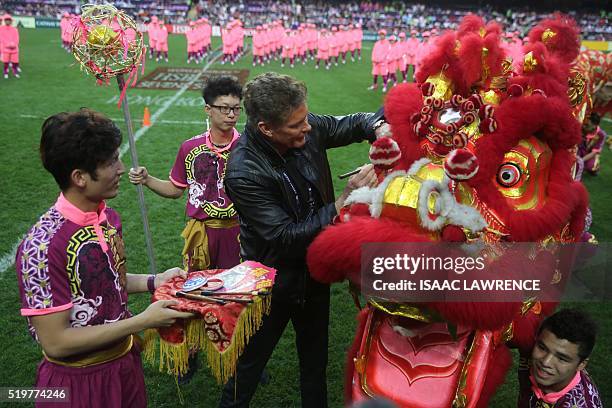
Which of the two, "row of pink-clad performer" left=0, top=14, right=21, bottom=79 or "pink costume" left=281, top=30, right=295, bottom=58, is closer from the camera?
"row of pink-clad performer" left=0, top=14, right=21, bottom=79

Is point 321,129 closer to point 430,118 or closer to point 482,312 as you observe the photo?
point 430,118

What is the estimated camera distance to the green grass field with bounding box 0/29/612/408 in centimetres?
400

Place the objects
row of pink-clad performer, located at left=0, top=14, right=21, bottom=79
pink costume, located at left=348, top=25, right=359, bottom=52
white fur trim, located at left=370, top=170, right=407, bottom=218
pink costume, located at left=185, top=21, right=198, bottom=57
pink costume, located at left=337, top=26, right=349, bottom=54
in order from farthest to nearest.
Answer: pink costume, located at left=348, top=25, right=359, bottom=52 < pink costume, located at left=337, top=26, right=349, bottom=54 < pink costume, located at left=185, top=21, right=198, bottom=57 < row of pink-clad performer, located at left=0, top=14, right=21, bottom=79 < white fur trim, located at left=370, top=170, right=407, bottom=218

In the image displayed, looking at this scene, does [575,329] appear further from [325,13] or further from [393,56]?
[325,13]

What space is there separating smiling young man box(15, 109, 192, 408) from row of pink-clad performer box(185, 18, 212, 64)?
20.1 metres

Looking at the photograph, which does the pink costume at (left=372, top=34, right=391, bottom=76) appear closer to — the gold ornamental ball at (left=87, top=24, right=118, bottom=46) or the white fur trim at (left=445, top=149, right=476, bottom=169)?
the gold ornamental ball at (left=87, top=24, right=118, bottom=46)

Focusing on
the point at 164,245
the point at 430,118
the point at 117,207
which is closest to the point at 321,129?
the point at 430,118

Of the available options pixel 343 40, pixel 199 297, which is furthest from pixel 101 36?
pixel 343 40

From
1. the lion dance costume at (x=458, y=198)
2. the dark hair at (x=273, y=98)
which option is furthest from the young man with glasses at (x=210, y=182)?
the lion dance costume at (x=458, y=198)

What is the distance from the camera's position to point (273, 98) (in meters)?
2.59

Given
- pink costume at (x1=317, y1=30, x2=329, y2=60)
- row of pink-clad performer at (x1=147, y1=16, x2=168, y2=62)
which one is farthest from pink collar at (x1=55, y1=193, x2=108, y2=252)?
pink costume at (x1=317, y1=30, x2=329, y2=60)

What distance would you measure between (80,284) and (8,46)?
1711 cm

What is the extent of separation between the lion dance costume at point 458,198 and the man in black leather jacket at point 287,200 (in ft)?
0.96

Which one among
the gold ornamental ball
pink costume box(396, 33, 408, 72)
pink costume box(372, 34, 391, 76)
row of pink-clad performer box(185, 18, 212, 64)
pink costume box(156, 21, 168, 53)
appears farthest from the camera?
pink costume box(156, 21, 168, 53)
